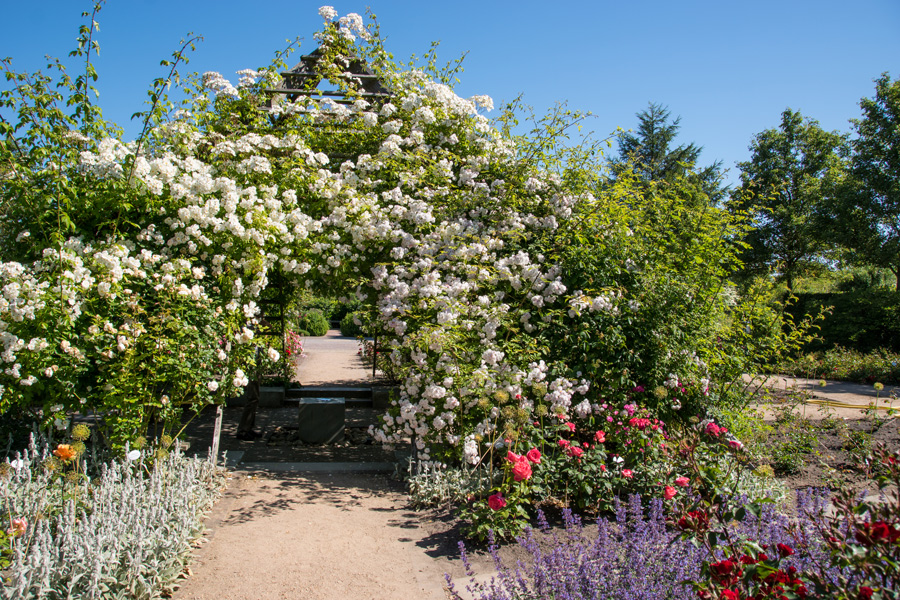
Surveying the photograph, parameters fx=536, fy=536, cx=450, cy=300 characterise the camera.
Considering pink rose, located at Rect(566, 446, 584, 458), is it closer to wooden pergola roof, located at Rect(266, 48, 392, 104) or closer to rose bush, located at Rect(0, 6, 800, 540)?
rose bush, located at Rect(0, 6, 800, 540)

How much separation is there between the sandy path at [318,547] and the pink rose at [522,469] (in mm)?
670

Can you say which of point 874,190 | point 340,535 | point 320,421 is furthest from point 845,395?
point 340,535

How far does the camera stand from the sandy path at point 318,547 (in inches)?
120

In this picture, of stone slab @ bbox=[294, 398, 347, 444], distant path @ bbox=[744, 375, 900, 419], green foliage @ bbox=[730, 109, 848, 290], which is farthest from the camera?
green foliage @ bbox=[730, 109, 848, 290]

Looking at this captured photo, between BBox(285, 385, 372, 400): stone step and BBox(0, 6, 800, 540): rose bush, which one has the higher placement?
BBox(0, 6, 800, 540): rose bush

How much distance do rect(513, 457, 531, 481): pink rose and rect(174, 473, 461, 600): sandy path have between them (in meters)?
0.67

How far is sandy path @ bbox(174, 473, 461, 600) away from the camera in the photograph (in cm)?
305

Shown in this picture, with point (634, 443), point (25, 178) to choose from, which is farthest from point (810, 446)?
point (25, 178)

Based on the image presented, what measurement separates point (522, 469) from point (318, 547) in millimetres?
1474

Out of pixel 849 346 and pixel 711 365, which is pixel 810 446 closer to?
pixel 711 365

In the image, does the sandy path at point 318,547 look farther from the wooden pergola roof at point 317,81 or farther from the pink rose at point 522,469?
the wooden pergola roof at point 317,81

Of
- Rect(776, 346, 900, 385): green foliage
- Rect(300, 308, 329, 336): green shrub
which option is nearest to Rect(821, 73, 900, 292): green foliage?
Rect(776, 346, 900, 385): green foliage

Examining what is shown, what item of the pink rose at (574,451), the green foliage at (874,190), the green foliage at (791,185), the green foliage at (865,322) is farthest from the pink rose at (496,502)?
the green foliage at (791,185)

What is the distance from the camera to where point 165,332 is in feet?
13.6
